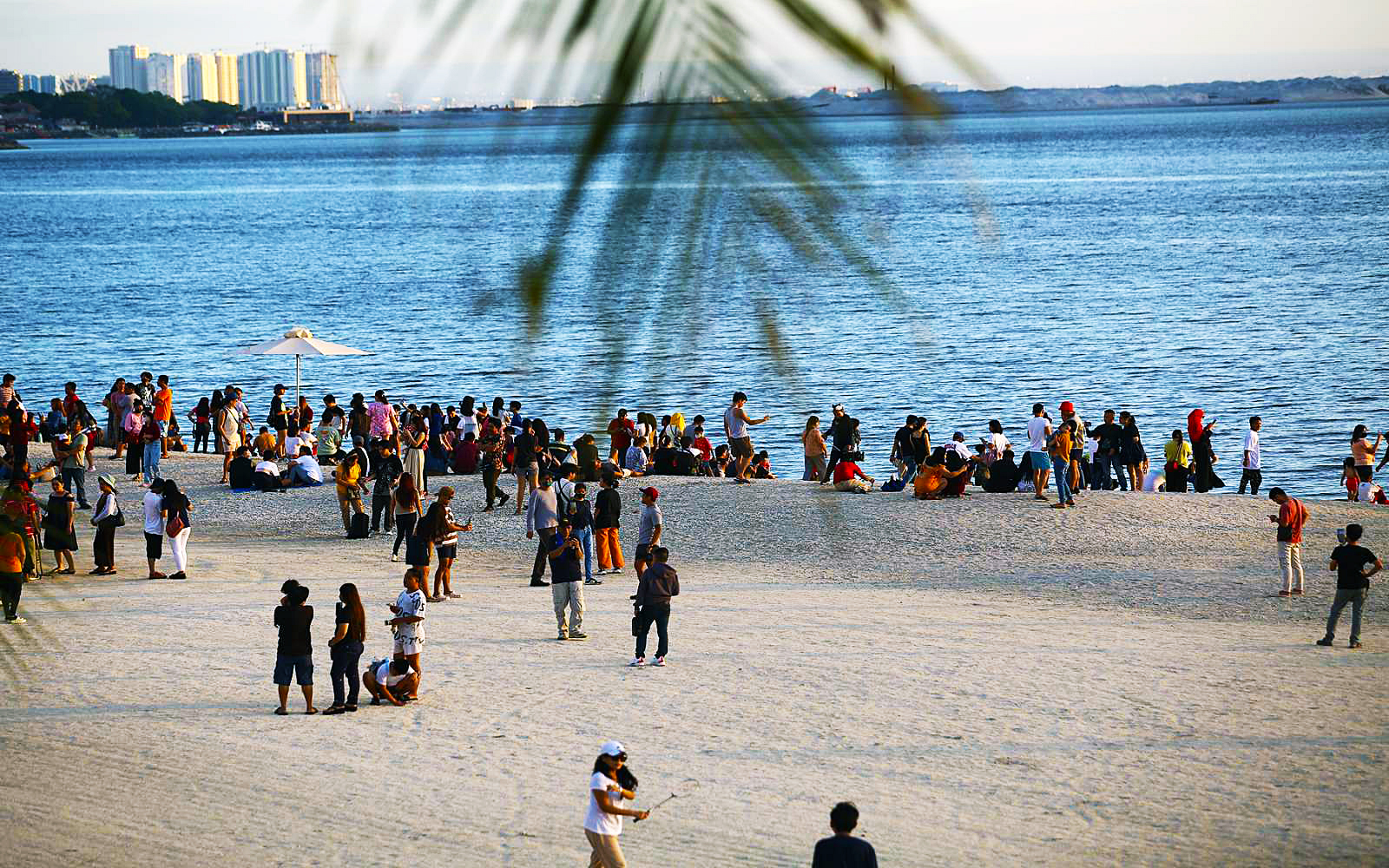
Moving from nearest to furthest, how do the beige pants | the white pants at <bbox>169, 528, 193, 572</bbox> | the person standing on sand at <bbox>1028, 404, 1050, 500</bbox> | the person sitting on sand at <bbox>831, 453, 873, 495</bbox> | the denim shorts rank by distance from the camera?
the person sitting on sand at <bbox>831, 453, 873, 495</bbox>, the beige pants, the denim shorts, the white pants at <bbox>169, 528, 193, 572</bbox>, the person standing on sand at <bbox>1028, 404, 1050, 500</bbox>

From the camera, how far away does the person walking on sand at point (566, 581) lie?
16.5 metres

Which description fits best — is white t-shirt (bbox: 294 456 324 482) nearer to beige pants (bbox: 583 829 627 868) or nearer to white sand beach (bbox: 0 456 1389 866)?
white sand beach (bbox: 0 456 1389 866)

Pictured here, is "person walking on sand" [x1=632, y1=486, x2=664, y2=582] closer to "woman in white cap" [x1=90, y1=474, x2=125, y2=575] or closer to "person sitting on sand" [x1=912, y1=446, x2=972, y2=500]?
"woman in white cap" [x1=90, y1=474, x2=125, y2=575]

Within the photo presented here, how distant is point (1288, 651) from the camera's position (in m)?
17.0

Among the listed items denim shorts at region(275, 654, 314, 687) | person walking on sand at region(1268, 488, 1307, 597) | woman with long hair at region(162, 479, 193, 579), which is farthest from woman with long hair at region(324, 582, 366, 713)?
person walking on sand at region(1268, 488, 1307, 597)

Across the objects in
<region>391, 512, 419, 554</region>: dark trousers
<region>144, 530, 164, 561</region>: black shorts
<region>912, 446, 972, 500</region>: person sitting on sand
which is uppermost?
<region>912, 446, 972, 500</region>: person sitting on sand

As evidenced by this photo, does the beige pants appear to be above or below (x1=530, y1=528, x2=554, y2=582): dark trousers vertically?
below

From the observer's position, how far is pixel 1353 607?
657 inches

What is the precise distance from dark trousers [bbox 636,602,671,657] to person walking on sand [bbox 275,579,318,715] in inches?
144

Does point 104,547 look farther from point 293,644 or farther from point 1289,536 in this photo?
point 1289,536

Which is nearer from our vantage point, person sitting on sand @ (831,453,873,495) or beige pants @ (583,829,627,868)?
person sitting on sand @ (831,453,873,495)

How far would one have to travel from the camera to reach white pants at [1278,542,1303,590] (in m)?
19.4

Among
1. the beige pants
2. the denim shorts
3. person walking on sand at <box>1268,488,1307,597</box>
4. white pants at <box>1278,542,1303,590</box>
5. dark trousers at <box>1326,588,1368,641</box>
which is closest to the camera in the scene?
the beige pants

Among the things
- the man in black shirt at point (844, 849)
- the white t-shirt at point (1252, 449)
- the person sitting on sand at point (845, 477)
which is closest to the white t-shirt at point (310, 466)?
the white t-shirt at point (1252, 449)
